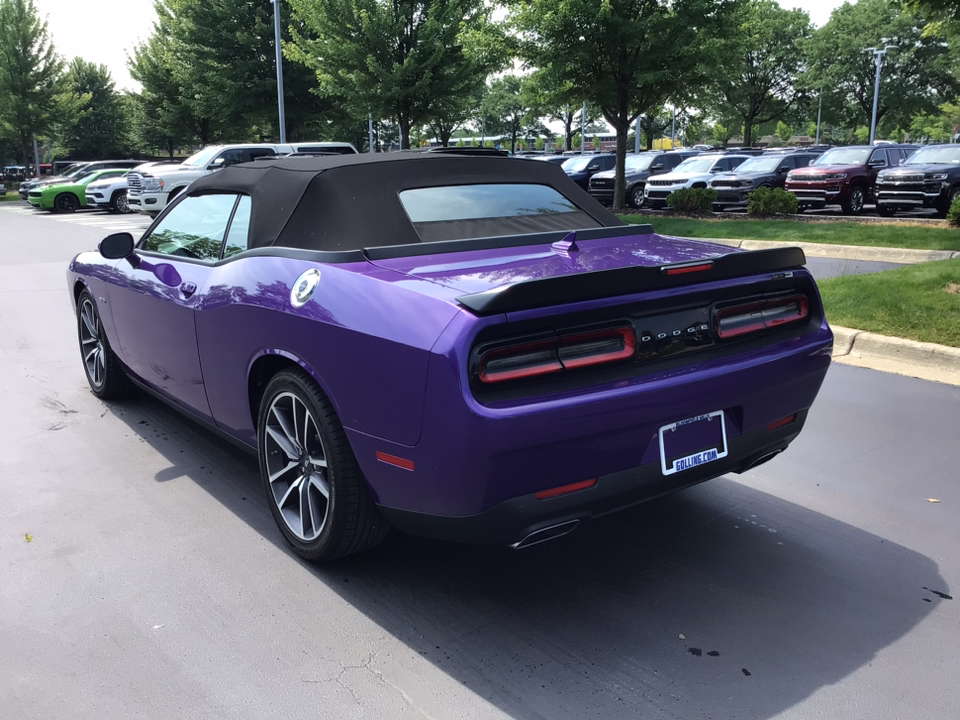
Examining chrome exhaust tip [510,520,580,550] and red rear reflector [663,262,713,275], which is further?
red rear reflector [663,262,713,275]

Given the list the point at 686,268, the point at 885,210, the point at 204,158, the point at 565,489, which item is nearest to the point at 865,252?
the point at 885,210

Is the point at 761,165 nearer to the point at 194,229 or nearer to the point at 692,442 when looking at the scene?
the point at 194,229

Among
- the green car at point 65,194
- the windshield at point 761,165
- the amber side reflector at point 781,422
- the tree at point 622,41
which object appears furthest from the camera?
the green car at point 65,194

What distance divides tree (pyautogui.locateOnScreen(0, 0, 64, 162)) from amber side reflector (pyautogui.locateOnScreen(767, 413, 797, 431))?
149 feet

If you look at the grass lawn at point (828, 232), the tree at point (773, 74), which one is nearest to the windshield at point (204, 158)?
the grass lawn at point (828, 232)

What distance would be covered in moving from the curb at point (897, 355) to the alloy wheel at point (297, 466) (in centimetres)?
510

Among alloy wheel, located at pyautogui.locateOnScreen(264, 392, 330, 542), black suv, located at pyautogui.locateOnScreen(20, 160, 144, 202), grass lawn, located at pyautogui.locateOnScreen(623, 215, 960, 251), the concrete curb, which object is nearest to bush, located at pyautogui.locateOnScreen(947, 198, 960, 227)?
grass lawn, located at pyautogui.locateOnScreen(623, 215, 960, 251)

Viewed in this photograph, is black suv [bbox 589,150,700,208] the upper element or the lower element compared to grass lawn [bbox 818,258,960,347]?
upper

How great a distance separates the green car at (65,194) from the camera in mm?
30094

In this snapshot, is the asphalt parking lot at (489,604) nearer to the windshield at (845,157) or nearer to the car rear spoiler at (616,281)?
the car rear spoiler at (616,281)

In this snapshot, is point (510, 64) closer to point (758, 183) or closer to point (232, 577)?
point (758, 183)

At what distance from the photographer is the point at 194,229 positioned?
15.2 ft

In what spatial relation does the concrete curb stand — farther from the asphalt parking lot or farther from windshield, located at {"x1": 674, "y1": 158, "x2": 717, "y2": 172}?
windshield, located at {"x1": 674, "y1": 158, "x2": 717, "y2": 172}

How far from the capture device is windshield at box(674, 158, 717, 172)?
24359 mm
